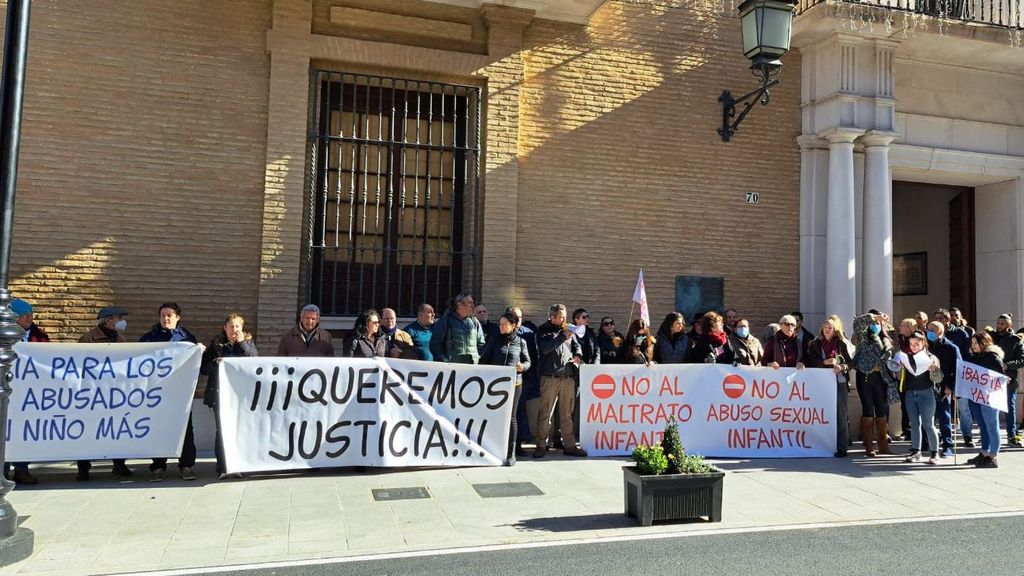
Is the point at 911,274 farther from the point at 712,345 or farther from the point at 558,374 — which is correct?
the point at 558,374

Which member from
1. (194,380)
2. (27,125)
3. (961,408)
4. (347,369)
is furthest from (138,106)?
(961,408)

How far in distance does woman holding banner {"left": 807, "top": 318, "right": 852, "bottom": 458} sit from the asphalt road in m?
3.34

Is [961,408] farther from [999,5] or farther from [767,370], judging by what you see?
[999,5]

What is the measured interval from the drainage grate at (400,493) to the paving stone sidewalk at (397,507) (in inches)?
2.0

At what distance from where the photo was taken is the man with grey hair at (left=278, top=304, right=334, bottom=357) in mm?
7918

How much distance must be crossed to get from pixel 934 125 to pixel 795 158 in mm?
2540

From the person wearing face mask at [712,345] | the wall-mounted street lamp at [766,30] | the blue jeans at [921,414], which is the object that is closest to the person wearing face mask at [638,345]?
the person wearing face mask at [712,345]

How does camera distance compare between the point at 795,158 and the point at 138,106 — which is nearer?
the point at 138,106

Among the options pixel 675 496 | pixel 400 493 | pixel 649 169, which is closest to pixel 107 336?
pixel 400 493

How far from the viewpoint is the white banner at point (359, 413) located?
286 inches

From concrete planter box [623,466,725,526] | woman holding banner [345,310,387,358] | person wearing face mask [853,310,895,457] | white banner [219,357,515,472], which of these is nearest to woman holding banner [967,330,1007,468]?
person wearing face mask [853,310,895,457]

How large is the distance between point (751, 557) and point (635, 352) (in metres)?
3.97

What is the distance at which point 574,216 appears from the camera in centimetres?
1106

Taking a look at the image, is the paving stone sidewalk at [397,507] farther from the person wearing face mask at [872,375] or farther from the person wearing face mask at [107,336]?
the person wearing face mask at [872,375]
